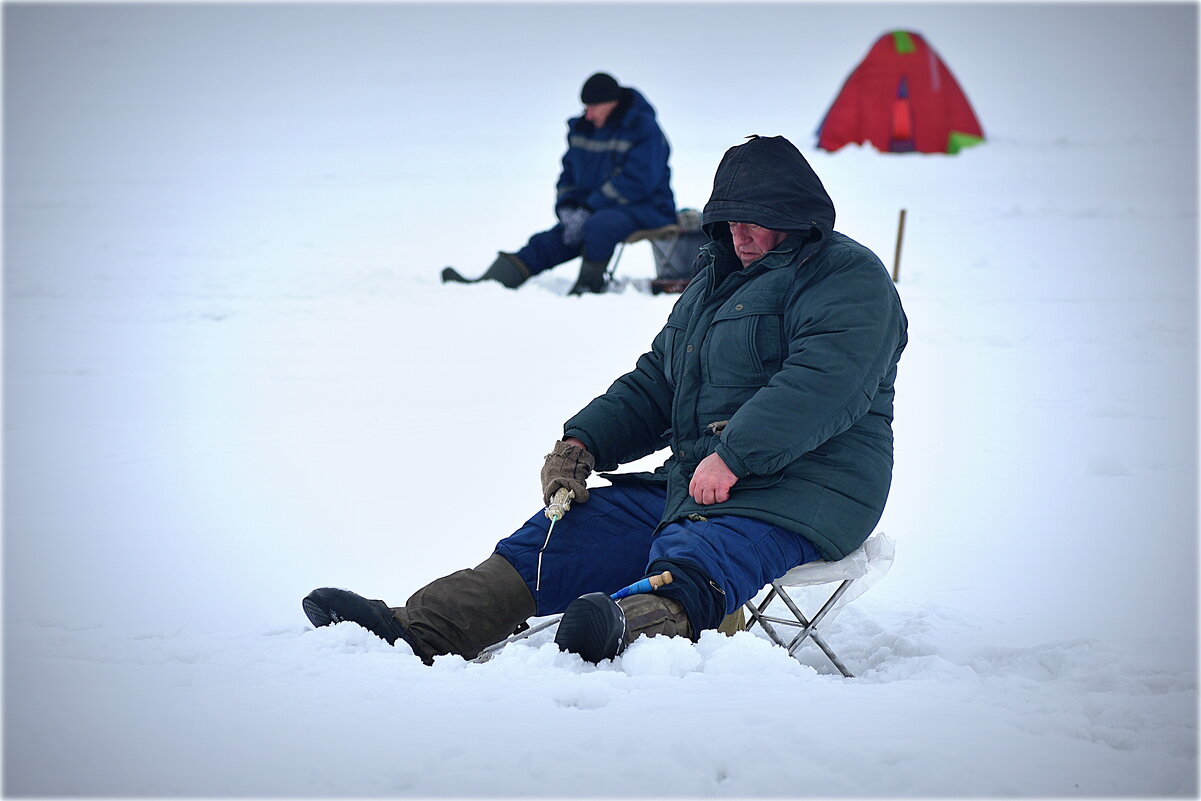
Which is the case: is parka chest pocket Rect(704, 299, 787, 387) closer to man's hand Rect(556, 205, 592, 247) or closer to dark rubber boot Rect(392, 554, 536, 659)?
dark rubber boot Rect(392, 554, 536, 659)

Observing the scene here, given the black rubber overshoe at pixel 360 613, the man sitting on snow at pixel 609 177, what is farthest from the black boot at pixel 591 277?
the black rubber overshoe at pixel 360 613

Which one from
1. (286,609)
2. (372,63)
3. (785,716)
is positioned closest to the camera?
(785,716)

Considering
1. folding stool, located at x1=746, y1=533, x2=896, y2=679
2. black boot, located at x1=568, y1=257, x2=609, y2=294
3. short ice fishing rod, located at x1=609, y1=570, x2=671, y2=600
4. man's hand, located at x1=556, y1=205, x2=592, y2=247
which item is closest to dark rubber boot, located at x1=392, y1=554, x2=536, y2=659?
short ice fishing rod, located at x1=609, y1=570, x2=671, y2=600

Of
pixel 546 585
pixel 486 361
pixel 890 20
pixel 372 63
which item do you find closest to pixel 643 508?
pixel 546 585

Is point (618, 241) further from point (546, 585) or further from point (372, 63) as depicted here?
point (372, 63)

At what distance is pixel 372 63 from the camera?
16266 mm

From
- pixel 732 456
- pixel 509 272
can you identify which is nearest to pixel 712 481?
pixel 732 456

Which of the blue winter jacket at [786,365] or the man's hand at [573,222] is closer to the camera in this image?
the blue winter jacket at [786,365]

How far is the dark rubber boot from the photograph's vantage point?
2307 millimetres

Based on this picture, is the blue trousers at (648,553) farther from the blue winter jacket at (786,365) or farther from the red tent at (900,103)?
the red tent at (900,103)

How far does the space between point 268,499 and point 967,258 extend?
5336 millimetres

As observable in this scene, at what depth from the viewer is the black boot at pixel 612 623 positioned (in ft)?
6.64

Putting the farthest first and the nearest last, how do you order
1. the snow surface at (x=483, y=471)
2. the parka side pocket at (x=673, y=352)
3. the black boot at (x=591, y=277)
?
1. the black boot at (x=591, y=277)
2. the parka side pocket at (x=673, y=352)
3. the snow surface at (x=483, y=471)

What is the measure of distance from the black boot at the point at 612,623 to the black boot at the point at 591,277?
14.0 feet
